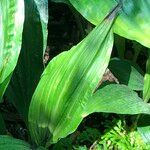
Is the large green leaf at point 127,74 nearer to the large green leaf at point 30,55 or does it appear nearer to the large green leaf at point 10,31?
the large green leaf at point 30,55

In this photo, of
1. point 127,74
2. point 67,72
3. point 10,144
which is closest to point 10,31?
Answer: point 67,72

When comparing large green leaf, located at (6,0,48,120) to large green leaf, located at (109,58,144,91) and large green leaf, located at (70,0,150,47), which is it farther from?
large green leaf, located at (109,58,144,91)

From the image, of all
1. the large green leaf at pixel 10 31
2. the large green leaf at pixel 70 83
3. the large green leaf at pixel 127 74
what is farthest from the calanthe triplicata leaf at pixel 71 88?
the large green leaf at pixel 127 74

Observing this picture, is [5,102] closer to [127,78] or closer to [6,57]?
[127,78]

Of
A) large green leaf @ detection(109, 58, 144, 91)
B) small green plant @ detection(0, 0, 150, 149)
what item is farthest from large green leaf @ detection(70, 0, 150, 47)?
large green leaf @ detection(109, 58, 144, 91)

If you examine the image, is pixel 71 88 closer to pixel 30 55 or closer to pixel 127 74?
pixel 30 55

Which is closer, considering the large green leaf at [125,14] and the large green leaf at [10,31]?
the large green leaf at [10,31]
